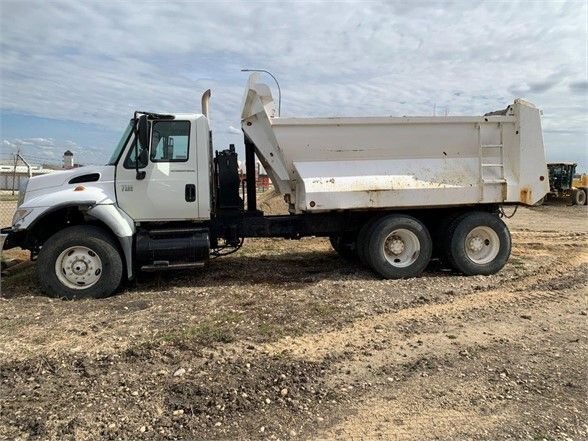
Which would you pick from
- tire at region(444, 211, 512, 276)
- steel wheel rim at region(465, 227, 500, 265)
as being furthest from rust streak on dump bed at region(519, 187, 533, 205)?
steel wheel rim at region(465, 227, 500, 265)

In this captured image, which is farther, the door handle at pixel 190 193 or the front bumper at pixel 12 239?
the door handle at pixel 190 193

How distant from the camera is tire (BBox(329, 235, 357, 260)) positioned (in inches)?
336

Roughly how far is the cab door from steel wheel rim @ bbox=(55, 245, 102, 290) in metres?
0.81

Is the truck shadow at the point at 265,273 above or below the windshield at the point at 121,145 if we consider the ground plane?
below

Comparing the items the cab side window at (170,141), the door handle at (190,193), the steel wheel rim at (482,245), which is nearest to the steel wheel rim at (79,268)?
the door handle at (190,193)

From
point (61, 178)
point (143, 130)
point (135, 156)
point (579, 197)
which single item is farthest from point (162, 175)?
point (579, 197)

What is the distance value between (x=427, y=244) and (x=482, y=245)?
3.53 feet

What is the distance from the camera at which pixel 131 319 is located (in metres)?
5.74

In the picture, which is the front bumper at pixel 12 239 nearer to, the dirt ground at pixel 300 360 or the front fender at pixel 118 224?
the dirt ground at pixel 300 360

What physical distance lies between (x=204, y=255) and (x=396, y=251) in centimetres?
304

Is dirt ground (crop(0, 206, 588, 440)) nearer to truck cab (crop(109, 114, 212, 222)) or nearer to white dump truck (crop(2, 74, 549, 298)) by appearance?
white dump truck (crop(2, 74, 549, 298))

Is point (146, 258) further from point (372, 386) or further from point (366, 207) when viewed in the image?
point (372, 386)

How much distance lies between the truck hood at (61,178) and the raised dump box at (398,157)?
228 centimetres

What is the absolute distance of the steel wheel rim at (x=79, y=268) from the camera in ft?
22.2
